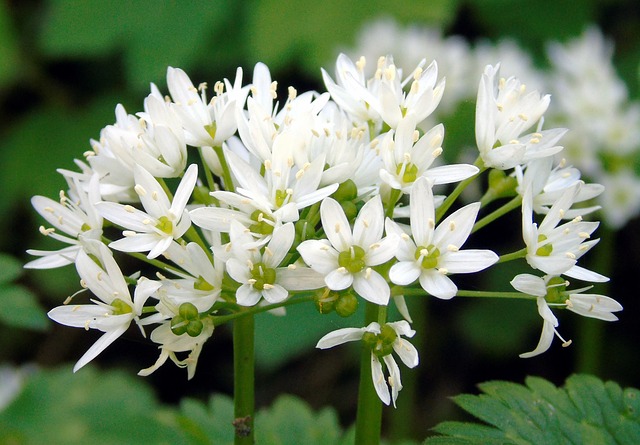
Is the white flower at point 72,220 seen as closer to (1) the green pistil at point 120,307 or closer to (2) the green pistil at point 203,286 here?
(1) the green pistil at point 120,307

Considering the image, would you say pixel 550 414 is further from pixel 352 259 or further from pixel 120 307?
pixel 120 307

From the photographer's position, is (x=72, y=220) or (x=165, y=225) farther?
(x=72, y=220)

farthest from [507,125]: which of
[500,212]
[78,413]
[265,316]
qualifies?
[78,413]

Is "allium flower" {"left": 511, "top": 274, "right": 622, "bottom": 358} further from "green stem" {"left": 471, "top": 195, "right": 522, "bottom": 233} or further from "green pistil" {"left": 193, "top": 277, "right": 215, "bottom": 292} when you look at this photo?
"green pistil" {"left": 193, "top": 277, "right": 215, "bottom": 292}

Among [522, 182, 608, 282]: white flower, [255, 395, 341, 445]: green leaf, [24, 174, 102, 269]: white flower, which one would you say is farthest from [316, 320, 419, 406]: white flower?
[255, 395, 341, 445]: green leaf

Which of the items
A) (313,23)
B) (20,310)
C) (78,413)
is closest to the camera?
(20,310)

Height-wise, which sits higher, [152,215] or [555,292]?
[152,215]

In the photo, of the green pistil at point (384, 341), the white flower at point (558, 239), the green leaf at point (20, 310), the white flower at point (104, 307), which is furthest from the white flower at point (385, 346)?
the green leaf at point (20, 310)
